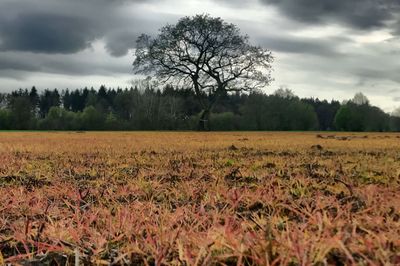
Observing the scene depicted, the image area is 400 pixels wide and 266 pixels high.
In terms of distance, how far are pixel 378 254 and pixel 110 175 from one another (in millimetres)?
3957

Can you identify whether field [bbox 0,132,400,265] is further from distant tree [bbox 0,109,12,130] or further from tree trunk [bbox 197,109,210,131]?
distant tree [bbox 0,109,12,130]

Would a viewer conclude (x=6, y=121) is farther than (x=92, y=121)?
Yes

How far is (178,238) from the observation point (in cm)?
192

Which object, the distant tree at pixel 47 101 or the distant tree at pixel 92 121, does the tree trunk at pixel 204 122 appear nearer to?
the distant tree at pixel 92 121

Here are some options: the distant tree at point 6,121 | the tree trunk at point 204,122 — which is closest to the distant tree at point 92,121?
the distant tree at point 6,121

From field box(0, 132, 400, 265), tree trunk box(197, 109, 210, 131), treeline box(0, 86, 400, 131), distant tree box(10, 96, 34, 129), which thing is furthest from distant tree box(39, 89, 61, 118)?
field box(0, 132, 400, 265)

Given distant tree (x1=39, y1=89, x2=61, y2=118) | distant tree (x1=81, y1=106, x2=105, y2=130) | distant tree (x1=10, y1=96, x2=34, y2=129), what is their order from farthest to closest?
distant tree (x1=39, y1=89, x2=61, y2=118) → distant tree (x1=10, y1=96, x2=34, y2=129) → distant tree (x1=81, y1=106, x2=105, y2=130)

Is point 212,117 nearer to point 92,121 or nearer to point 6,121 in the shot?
point 92,121

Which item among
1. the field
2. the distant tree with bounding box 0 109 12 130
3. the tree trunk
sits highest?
the tree trunk

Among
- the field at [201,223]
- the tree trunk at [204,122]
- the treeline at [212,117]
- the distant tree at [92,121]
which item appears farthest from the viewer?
the distant tree at [92,121]

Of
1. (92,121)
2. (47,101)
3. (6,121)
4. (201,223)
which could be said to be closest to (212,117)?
(92,121)

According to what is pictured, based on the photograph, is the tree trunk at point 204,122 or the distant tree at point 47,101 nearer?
the tree trunk at point 204,122

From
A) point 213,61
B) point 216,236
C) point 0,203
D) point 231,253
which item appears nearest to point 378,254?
point 231,253

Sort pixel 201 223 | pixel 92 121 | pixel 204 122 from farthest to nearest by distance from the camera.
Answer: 1. pixel 92 121
2. pixel 204 122
3. pixel 201 223
